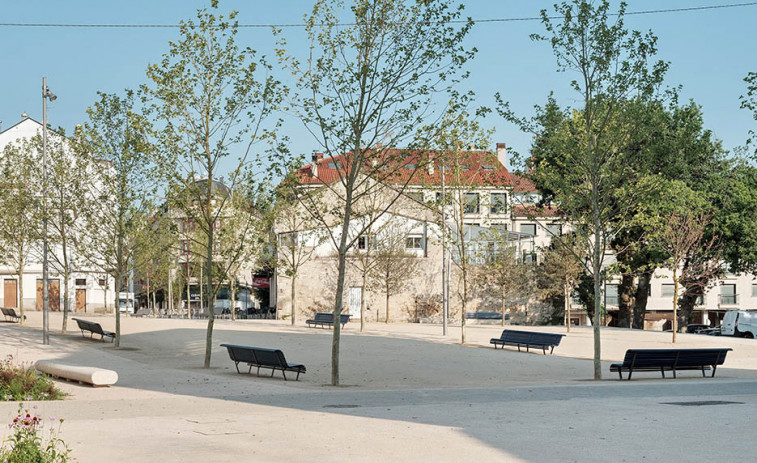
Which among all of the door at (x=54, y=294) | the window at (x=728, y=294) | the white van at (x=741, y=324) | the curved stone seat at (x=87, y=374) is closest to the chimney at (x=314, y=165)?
the curved stone seat at (x=87, y=374)

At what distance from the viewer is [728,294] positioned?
7944cm

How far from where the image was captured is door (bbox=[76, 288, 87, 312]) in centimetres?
6206

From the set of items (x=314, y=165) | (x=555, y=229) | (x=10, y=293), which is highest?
(x=314, y=165)

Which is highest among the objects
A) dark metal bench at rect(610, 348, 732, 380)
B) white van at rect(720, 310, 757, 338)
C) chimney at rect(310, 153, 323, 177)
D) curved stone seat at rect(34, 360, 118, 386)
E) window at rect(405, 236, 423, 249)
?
chimney at rect(310, 153, 323, 177)

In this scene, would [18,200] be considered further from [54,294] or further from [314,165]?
[314,165]

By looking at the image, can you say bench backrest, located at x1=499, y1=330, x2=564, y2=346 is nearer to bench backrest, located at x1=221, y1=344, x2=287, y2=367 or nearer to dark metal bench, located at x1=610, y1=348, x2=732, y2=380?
dark metal bench, located at x1=610, y1=348, x2=732, y2=380

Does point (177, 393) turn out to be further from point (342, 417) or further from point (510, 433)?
point (510, 433)

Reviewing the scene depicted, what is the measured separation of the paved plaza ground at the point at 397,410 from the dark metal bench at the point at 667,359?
45cm

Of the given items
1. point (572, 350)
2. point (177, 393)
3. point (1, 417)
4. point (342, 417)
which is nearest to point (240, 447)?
point (342, 417)

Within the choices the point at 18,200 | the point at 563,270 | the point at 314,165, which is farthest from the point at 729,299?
the point at 18,200

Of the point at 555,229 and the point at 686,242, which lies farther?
the point at 555,229

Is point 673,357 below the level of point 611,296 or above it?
above

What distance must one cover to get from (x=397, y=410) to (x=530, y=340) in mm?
18987

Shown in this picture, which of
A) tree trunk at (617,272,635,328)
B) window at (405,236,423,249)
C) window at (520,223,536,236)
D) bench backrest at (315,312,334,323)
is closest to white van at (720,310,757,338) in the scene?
tree trunk at (617,272,635,328)
